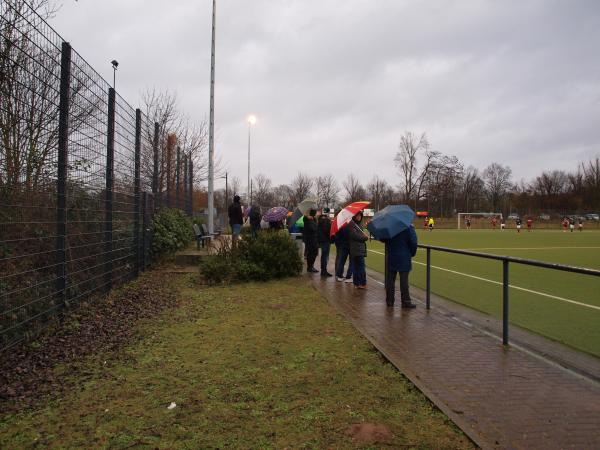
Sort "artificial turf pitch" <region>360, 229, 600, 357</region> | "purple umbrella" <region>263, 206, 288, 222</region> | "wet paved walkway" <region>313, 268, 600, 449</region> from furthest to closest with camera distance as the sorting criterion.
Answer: "purple umbrella" <region>263, 206, 288, 222</region>, "artificial turf pitch" <region>360, 229, 600, 357</region>, "wet paved walkway" <region>313, 268, 600, 449</region>

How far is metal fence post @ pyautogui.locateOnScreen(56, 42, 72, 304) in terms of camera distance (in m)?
6.09

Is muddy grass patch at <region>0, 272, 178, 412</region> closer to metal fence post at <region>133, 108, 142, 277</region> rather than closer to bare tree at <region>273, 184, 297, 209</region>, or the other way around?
metal fence post at <region>133, 108, 142, 277</region>

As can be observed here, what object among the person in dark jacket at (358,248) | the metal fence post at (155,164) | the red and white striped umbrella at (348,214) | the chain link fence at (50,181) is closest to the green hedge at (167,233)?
the metal fence post at (155,164)

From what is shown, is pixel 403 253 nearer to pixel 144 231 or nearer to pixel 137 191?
pixel 137 191

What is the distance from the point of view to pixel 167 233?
494 inches

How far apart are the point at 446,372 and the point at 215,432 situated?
2.37 m

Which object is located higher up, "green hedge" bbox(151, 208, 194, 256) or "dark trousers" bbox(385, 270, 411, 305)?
"green hedge" bbox(151, 208, 194, 256)

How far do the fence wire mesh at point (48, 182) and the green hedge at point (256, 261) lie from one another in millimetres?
2422

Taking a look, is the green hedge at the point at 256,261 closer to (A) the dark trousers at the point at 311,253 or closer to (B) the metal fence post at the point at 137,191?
(A) the dark trousers at the point at 311,253

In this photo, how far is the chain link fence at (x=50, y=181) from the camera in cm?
503

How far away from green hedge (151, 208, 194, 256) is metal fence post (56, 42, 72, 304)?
229 inches

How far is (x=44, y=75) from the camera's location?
5.79 metres


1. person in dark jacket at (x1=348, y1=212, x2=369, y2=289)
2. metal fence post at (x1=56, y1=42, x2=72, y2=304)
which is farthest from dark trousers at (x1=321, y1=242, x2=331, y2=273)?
metal fence post at (x1=56, y1=42, x2=72, y2=304)

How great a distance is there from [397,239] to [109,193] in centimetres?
474
